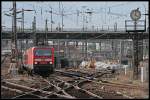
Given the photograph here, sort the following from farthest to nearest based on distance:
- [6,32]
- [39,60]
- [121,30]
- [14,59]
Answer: [121,30], [6,32], [14,59], [39,60]

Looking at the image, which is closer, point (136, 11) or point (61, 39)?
point (136, 11)

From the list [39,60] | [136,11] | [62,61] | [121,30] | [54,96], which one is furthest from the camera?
[121,30]

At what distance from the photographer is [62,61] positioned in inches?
3191

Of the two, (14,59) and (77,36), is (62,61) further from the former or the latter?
(14,59)

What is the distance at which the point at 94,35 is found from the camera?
95.1 metres

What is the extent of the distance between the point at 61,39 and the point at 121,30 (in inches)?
508

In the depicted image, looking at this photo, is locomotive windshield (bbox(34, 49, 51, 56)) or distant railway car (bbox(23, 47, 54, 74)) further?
locomotive windshield (bbox(34, 49, 51, 56))

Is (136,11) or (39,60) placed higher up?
(136,11)

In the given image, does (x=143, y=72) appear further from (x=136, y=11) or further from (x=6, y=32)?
(x=6, y=32)

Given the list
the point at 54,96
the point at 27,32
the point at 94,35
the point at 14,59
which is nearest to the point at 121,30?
the point at 94,35

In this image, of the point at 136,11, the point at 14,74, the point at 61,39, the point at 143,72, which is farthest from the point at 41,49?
the point at 61,39

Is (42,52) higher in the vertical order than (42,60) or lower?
higher

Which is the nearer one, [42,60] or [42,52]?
[42,60]

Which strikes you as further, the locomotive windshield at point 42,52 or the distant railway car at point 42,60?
the locomotive windshield at point 42,52
